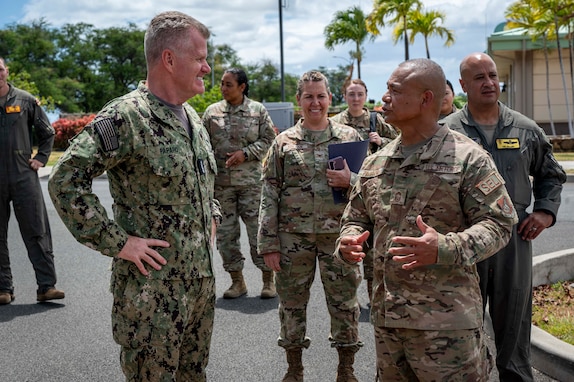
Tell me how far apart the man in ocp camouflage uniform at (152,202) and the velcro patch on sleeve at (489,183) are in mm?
1258

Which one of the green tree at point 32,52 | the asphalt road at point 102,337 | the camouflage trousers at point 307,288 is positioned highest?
the green tree at point 32,52

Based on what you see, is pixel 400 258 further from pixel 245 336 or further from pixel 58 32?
pixel 58 32

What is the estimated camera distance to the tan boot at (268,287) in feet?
23.9

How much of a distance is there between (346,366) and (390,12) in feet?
113

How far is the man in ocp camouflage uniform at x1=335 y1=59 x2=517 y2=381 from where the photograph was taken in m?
3.10

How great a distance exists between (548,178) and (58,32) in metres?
70.2

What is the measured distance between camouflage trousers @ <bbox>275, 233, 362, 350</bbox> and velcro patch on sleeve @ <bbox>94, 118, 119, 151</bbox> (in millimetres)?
2001

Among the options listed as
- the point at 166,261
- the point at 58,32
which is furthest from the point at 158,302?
the point at 58,32

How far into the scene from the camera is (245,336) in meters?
6.06

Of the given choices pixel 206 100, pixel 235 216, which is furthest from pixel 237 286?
pixel 206 100

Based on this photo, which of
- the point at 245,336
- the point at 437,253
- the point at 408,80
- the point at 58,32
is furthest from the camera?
the point at 58,32

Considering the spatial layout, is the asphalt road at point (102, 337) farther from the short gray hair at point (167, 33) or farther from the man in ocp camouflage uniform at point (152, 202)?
the short gray hair at point (167, 33)

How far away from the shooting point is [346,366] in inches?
192

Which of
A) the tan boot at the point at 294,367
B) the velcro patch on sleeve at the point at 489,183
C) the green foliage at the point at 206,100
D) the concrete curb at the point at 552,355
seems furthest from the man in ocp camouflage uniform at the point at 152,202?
the green foliage at the point at 206,100
